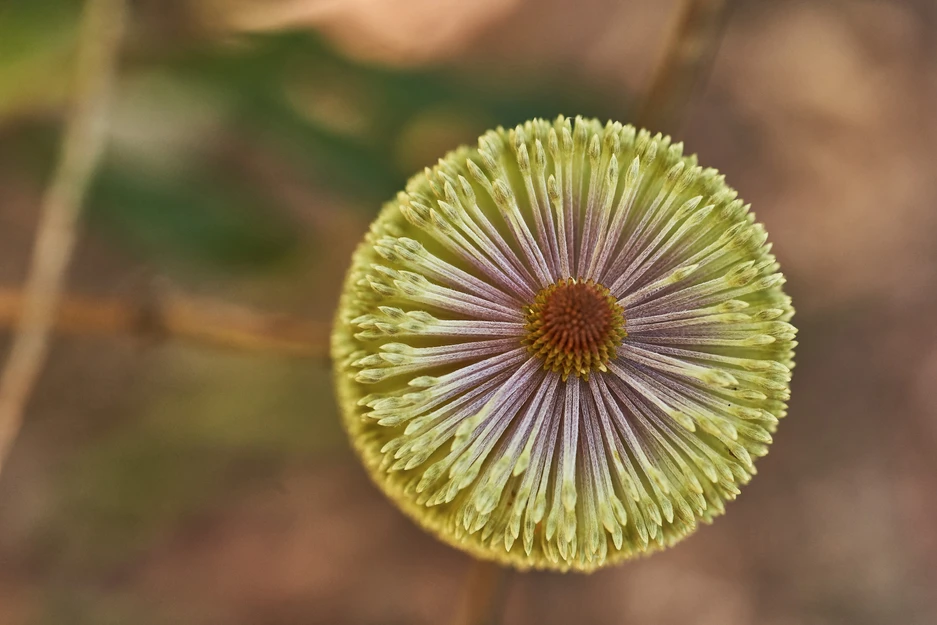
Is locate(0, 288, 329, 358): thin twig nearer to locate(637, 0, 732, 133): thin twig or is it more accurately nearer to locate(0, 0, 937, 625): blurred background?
locate(0, 0, 937, 625): blurred background

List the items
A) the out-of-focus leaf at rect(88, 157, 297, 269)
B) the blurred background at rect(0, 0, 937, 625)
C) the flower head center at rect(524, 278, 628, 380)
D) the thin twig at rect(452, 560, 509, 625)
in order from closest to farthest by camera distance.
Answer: the flower head center at rect(524, 278, 628, 380) → the thin twig at rect(452, 560, 509, 625) → the out-of-focus leaf at rect(88, 157, 297, 269) → the blurred background at rect(0, 0, 937, 625)

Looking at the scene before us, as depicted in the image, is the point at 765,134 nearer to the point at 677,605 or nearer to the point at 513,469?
the point at 677,605

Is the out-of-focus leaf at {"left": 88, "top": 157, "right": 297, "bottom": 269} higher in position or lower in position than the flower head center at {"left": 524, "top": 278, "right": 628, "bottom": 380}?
higher

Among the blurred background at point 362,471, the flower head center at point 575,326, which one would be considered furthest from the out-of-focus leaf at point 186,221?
the flower head center at point 575,326

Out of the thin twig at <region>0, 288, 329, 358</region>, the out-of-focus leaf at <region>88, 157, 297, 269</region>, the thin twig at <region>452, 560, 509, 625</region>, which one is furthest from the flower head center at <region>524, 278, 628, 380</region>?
the out-of-focus leaf at <region>88, 157, 297, 269</region>

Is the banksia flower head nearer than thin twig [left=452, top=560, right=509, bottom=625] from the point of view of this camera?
Yes

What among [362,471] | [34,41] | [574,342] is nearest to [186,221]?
[34,41]

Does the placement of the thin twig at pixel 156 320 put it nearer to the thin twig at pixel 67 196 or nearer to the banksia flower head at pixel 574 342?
the thin twig at pixel 67 196

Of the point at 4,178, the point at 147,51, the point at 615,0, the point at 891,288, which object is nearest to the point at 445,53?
the point at 615,0
